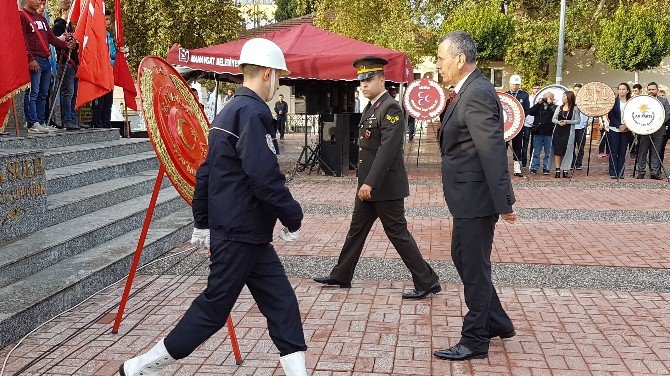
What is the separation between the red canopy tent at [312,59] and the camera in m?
12.4

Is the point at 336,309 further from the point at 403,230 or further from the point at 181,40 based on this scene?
the point at 181,40

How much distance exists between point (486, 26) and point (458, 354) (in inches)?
1076

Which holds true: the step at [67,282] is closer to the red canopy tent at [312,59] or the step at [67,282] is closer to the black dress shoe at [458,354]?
the black dress shoe at [458,354]

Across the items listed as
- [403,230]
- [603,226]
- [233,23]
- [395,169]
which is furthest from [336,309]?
[233,23]

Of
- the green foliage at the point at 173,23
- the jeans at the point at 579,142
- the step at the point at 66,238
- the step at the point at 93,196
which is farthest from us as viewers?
the green foliage at the point at 173,23

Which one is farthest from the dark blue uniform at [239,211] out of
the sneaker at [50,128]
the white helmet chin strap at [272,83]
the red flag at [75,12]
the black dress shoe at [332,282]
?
the red flag at [75,12]

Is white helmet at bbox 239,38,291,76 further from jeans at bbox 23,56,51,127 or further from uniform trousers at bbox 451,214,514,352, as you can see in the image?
jeans at bbox 23,56,51,127

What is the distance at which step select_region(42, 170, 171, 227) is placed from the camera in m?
6.43

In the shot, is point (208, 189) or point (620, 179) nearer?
point (208, 189)

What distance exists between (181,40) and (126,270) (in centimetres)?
2129

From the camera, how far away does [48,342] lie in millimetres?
4477

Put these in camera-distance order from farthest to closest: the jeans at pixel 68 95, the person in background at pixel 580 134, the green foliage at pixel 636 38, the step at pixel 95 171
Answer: the green foliage at pixel 636 38 → the person in background at pixel 580 134 → the jeans at pixel 68 95 → the step at pixel 95 171

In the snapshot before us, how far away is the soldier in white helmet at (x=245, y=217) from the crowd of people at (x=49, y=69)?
5.34m

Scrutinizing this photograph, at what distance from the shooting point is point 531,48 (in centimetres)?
3084
